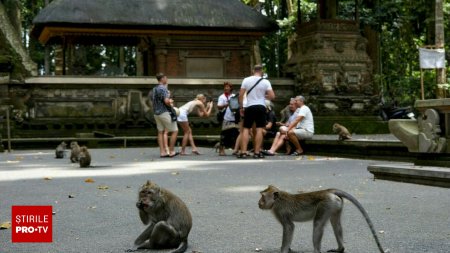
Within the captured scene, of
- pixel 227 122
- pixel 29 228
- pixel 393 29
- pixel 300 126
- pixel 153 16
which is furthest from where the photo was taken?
pixel 393 29

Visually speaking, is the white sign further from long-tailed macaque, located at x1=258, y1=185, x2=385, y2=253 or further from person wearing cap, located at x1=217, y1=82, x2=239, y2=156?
long-tailed macaque, located at x1=258, y1=185, x2=385, y2=253

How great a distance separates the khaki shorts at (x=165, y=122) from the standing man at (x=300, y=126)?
2.55 meters

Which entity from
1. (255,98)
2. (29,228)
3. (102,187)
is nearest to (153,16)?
(255,98)

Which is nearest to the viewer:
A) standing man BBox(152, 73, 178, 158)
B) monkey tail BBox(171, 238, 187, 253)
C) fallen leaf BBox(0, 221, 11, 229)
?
monkey tail BBox(171, 238, 187, 253)

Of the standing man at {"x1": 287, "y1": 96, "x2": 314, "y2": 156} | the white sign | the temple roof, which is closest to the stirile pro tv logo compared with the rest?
the standing man at {"x1": 287, "y1": 96, "x2": 314, "y2": 156}

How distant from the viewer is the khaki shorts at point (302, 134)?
1623cm

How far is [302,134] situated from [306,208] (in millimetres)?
11741

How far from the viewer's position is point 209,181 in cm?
1025

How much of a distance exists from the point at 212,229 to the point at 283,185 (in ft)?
11.7

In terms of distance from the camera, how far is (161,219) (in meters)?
4.76

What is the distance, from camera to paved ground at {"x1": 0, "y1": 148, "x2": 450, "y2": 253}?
5.35m

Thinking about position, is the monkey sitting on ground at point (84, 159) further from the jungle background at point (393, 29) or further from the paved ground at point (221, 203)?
the jungle background at point (393, 29)

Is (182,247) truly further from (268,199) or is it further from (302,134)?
(302,134)

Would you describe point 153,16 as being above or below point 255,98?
above
